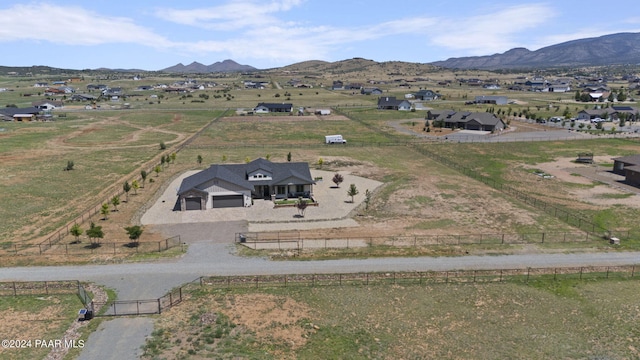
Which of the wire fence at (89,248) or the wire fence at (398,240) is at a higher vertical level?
the wire fence at (398,240)

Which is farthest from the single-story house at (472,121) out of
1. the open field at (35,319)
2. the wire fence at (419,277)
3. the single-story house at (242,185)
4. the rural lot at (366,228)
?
the open field at (35,319)

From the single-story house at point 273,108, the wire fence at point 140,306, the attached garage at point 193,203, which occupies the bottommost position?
the wire fence at point 140,306

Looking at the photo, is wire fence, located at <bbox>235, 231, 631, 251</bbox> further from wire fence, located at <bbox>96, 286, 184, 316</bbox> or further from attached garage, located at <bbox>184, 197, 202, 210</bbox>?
wire fence, located at <bbox>96, 286, 184, 316</bbox>

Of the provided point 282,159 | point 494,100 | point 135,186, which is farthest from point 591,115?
point 135,186

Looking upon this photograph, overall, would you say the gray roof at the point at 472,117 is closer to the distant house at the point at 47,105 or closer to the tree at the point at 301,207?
the tree at the point at 301,207

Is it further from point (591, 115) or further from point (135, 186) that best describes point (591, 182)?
point (591, 115)
